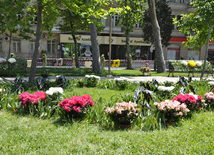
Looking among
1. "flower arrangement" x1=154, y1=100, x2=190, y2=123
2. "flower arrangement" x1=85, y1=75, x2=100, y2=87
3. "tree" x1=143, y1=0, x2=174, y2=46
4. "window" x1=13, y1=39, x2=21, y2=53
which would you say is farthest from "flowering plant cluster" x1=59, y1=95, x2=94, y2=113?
"window" x1=13, y1=39, x2=21, y2=53

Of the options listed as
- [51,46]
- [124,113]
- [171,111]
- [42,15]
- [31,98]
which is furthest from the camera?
[51,46]

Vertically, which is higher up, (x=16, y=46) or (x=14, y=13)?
(x=14, y=13)

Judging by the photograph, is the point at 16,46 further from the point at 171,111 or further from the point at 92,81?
the point at 171,111

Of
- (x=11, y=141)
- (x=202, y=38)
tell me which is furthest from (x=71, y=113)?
(x=202, y=38)

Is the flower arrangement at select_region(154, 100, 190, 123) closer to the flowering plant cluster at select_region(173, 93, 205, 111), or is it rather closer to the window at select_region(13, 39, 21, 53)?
the flowering plant cluster at select_region(173, 93, 205, 111)

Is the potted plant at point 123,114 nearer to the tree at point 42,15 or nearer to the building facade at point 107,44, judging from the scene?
the tree at point 42,15

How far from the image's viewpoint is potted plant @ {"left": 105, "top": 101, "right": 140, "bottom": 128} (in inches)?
180

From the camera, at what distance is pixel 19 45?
34188mm

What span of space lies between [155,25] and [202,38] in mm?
7324

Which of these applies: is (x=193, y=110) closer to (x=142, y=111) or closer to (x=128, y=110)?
(x=142, y=111)

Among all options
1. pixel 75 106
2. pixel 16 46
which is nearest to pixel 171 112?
pixel 75 106

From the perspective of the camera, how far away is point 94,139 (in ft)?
13.1

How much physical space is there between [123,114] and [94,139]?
87 centimetres

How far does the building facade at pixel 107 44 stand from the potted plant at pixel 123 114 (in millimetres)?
27444
